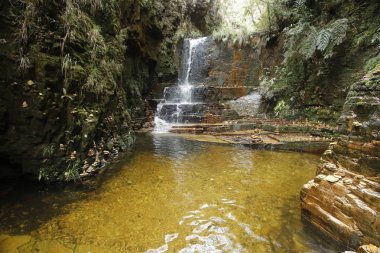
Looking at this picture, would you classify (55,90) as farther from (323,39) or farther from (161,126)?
(323,39)

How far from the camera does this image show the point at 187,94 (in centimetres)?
1393

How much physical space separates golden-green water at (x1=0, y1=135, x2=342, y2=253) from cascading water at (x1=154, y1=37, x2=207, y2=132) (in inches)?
258

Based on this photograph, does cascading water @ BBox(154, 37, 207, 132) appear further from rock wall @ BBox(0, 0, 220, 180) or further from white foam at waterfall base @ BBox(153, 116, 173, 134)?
rock wall @ BBox(0, 0, 220, 180)

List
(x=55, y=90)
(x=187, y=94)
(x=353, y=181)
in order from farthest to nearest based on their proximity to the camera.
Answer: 1. (x=187, y=94)
2. (x=55, y=90)
3. (x=353, y=181)

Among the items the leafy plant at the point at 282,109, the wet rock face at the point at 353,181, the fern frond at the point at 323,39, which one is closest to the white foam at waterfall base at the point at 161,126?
the leafy plant at the point at 282,109

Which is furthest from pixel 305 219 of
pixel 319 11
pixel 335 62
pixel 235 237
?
pixel 319 11

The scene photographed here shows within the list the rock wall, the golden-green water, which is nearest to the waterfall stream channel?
the golden-green water

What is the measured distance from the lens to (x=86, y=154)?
4.65 meters

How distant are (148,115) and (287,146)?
730 centimetres

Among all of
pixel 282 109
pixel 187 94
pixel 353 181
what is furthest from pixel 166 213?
pixel 187 94

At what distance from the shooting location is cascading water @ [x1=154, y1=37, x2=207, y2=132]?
39.8ft

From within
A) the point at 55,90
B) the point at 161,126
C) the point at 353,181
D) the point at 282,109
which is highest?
the point at 55,90

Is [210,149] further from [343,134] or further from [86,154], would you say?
[343,134]

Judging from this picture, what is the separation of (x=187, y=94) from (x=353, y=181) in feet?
38.3
